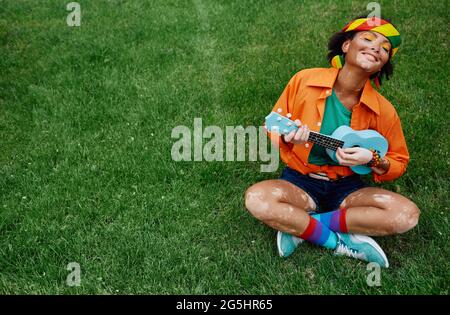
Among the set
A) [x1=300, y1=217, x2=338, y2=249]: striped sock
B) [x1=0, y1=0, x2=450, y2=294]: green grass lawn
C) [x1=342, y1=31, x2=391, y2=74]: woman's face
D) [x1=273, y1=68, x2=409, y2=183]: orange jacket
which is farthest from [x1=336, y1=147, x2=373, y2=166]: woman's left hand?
[x1=0, y1=0, x2=450, y2=294]: green grass lawn

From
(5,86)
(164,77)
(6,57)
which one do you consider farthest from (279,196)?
(6,57)

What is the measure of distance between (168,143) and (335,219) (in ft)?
6.21

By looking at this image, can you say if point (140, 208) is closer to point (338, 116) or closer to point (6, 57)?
point (338, 116)

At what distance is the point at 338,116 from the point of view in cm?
353

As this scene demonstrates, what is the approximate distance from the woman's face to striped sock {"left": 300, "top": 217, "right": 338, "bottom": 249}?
1.09 meters

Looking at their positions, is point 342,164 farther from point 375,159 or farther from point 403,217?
point 403,217

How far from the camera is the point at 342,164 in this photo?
3.36 m

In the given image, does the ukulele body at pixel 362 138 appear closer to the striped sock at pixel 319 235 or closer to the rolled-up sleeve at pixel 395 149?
the rolled-up sleeve at pixel 395 149

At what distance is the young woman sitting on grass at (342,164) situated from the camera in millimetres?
3340

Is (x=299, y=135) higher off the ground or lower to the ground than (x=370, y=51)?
lower

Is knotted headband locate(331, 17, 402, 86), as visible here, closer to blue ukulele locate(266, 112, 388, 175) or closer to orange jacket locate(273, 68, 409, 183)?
orange jacket locate(273, 68, 409, 183)

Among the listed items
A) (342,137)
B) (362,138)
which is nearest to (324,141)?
(342,137)

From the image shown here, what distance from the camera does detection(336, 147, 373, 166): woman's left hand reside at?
3.29 metres

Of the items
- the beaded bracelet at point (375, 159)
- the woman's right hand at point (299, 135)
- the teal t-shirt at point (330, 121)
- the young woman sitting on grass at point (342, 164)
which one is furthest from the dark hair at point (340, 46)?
the woman's right hand at point (299, 135)
